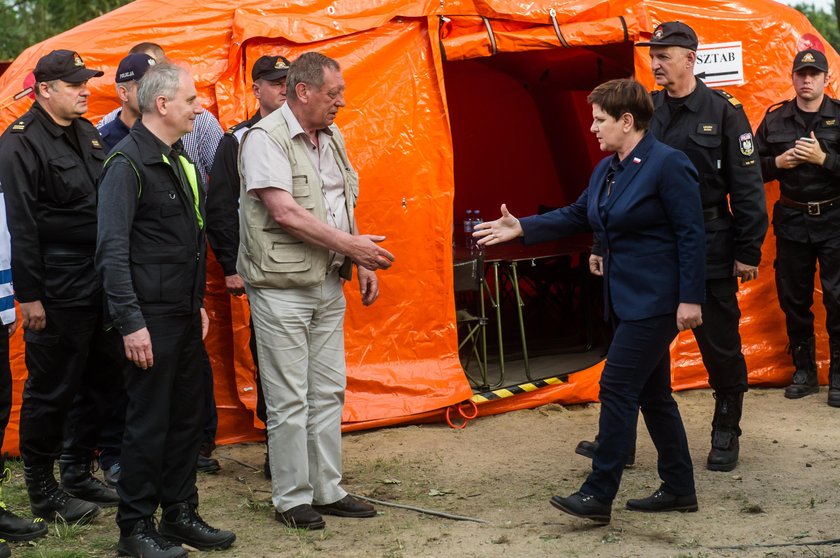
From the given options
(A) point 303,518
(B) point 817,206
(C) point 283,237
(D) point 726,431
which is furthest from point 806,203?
(A) point 303,518

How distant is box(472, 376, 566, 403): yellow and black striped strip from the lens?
6329 millimetres

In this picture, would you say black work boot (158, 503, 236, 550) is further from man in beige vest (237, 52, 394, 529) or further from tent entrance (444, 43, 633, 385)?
tent entrance (444, 43, 633, 385)

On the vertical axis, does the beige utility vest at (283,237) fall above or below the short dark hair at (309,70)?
below

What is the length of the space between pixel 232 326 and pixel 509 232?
6.77 feet

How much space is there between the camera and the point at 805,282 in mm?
6562

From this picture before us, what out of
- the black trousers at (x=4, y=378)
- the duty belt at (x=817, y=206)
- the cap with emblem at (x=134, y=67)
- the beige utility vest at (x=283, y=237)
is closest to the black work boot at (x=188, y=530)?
the black trousers at (x=4, y=378)

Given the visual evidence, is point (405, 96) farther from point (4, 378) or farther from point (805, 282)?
point (4, 378)

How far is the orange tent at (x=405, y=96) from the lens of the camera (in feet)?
19.2

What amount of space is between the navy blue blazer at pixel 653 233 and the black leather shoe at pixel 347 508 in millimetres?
1409

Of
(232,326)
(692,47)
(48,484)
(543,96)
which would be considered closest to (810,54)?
(692,47)

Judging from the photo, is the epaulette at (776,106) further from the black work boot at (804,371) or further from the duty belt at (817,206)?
the black work boot at (804,371)

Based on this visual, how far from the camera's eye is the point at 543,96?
878 centimetres

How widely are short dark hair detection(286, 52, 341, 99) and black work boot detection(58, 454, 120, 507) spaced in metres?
1.99

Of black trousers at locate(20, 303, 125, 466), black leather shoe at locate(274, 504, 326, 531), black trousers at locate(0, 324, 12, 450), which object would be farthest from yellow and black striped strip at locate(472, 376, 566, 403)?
black trousers at locate(0, 324, 12, 450)
